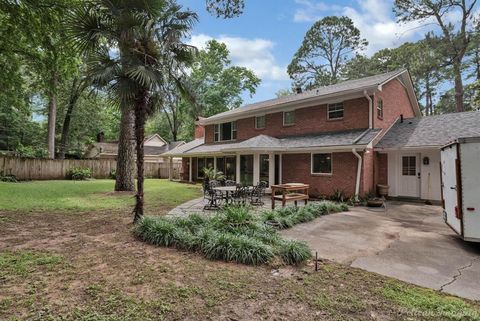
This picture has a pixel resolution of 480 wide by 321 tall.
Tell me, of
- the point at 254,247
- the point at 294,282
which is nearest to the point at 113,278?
the point at 254,247

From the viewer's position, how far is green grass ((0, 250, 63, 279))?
14.0 ft

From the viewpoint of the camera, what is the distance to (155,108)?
27.1 ft

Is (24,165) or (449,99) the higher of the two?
(449,99)

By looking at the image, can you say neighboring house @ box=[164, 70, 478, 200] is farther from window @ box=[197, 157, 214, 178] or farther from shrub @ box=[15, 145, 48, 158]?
shrub @ box=[15, 145, 48, 158]

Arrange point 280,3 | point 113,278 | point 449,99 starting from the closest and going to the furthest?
point 113,278 < point 280,3 < point 449,99

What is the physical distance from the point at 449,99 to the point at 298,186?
31.3 m

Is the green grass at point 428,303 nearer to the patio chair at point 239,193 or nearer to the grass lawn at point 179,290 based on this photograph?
the grass lawn at point 179,290

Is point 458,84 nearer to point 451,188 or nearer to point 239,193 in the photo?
point 451,188

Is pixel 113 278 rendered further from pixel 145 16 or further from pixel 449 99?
pixel 449 99

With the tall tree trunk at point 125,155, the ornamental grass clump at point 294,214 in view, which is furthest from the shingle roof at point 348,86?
the tall tree trunk at point 125,155

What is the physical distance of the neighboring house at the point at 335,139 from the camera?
13.1 meters

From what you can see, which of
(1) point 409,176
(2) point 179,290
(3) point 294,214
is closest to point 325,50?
(1) point 409,176

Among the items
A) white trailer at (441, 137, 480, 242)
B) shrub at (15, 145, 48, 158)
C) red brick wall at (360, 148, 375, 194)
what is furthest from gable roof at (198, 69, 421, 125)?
shrub at (15, 145, 48, 158)

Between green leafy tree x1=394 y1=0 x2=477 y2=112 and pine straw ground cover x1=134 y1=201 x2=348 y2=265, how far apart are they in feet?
79.8
